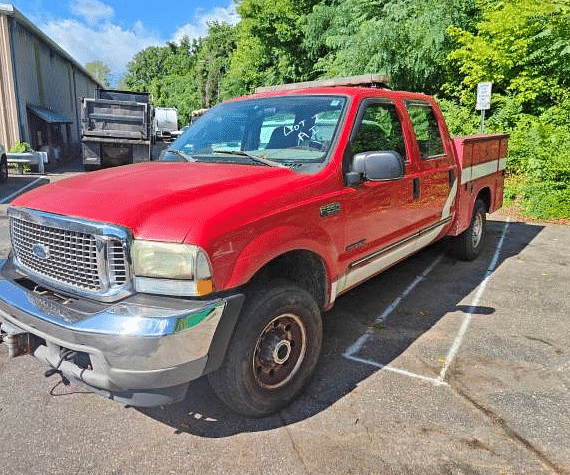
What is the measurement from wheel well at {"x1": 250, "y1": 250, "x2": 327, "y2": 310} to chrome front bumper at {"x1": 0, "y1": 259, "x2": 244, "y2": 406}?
0.67 metres

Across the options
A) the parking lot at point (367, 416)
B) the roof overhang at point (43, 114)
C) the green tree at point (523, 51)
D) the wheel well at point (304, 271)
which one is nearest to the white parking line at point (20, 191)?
the roof overhang at point (43, 114)

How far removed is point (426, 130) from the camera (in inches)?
192

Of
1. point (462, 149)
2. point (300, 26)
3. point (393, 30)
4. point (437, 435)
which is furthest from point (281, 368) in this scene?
point (300, 26)

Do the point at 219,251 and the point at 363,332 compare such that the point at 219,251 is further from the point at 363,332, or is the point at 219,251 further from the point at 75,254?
the point at 363,332

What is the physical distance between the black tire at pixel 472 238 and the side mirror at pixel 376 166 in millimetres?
3217

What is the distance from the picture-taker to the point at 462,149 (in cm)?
547

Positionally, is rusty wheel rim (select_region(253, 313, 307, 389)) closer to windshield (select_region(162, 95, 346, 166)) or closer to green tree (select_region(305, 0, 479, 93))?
windshield (select_region(162, 95, 346, 166))

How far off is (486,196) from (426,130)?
2.37 metres

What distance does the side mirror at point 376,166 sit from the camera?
134 inches

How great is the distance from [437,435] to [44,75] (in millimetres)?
24811

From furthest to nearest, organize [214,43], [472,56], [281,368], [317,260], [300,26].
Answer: [214,43] < [300,26] < [472,56] < [317,260] < [281,368]

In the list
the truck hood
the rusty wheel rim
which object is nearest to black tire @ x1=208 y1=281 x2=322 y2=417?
the rusty wheel rim

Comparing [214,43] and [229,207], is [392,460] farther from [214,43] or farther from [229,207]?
[214,43]

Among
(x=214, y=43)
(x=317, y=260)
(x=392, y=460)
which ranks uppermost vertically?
(x=214, y=43)
